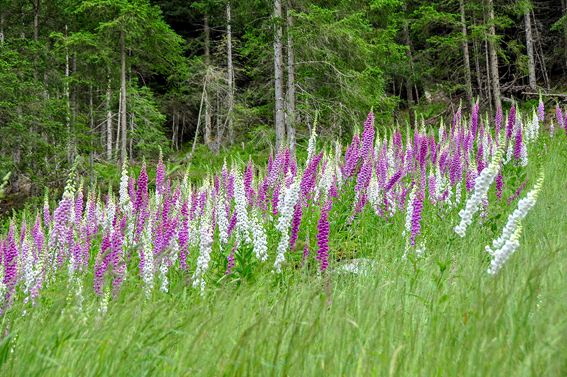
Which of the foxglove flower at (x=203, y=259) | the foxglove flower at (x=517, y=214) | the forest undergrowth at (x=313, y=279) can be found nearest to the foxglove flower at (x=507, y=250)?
the forest undergrowth at (x=313, y=279)

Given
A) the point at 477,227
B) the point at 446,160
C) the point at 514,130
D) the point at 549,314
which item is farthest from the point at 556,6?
the point at 549,314

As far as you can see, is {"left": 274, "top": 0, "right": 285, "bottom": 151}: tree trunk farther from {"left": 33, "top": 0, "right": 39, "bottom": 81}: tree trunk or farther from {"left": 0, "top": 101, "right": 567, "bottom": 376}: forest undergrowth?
{"left": 33, "top": 0, "right": 39, "bottom": 81}: tree trunk

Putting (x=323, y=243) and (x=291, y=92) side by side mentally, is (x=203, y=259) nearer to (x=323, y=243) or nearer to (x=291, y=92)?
(x=323, y=243)

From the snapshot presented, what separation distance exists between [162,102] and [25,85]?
1084cm

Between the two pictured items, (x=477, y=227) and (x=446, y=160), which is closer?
(x=477, y=227)

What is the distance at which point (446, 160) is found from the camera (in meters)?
7.50

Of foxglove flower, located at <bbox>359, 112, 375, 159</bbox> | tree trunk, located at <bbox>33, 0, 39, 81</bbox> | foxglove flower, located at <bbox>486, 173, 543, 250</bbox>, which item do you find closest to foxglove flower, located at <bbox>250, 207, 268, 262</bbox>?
foxglove flower, located at <bbox>486, 173, 543, 250</bbox>

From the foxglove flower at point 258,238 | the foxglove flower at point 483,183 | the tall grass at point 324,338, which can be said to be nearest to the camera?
the tall grass at point 324,338

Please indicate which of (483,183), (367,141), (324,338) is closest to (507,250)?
(483,183)

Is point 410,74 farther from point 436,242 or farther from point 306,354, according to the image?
point 306,354

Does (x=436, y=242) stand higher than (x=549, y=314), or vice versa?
(x=549, y=314)

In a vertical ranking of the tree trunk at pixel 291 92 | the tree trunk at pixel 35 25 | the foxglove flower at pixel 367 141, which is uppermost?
the tree trunk at pixel 35 25

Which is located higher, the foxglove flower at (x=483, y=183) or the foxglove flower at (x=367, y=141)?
the foxglove flower at (x=367, y=141)

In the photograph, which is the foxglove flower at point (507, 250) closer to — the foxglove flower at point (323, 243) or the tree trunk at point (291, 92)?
the foxglove flower at point (323, 243)
